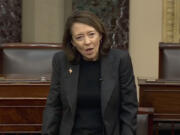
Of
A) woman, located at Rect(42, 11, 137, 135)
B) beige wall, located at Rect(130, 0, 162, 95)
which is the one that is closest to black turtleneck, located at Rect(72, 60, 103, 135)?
woman, located at Rect(42, 11, 137, 135)

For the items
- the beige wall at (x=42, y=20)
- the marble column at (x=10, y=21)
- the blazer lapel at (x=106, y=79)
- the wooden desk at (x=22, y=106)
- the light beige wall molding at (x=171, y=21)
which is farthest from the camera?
the beige wall at (x=42, y=20)

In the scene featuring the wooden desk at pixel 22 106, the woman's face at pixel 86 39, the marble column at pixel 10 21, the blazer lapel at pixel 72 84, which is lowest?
the wooden desk at pixel 22 106

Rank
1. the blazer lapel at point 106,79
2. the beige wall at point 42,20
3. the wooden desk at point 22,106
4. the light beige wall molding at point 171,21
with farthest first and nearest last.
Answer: the beige wall at point 42,20
the light beige wall molding at point 171,21
the wooden desk at point 22,106
the blazer lapel at point 106,79

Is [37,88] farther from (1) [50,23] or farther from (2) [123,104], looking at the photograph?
(1) [50,23]

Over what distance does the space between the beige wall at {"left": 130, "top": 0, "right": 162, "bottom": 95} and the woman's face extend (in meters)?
3.16

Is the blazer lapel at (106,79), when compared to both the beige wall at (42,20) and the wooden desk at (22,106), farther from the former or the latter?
the beige wall at (42,20)

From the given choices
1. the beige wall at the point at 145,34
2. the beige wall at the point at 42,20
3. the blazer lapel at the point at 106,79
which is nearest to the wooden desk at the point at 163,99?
the blazer lapel at the point at 106,79

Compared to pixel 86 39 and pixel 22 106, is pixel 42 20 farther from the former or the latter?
pixel 86 39

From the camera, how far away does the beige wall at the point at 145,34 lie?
5367 millimetres

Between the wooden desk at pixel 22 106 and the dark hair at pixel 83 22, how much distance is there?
1.89 feet

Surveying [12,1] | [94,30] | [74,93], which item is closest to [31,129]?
[74,93]

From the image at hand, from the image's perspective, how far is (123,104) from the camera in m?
2.26

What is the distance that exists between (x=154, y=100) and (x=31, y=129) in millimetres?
727

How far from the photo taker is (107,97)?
7.23 ft
